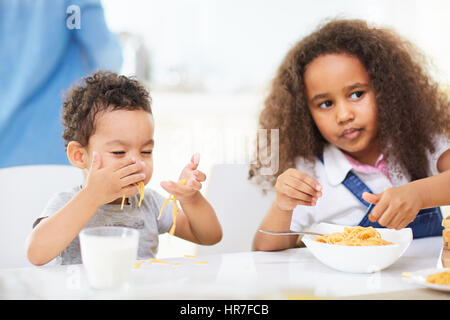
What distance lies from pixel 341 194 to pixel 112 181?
55 cm

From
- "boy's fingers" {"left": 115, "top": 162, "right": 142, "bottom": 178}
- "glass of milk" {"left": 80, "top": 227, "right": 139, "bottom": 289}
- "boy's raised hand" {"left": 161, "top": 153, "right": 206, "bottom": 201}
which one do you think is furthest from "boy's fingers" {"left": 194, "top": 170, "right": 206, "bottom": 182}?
"glass of milk" {"left": 80, "top": 227, "right": 139, "bottom": 289}

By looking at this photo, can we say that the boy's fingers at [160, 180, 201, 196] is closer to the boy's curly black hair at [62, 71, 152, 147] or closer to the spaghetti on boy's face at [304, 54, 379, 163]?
the boy's curly black hair at [62, 71, 152, 147]

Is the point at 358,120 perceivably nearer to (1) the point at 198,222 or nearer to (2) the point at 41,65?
(1) the point at 198,222

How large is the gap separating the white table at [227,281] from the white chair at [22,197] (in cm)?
29

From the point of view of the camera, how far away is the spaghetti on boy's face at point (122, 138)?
2.67ft

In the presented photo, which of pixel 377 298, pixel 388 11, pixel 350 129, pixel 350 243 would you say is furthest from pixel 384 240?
pixel 388 11

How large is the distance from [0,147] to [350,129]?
765mm

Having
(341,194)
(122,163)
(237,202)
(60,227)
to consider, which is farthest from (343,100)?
(60,227)

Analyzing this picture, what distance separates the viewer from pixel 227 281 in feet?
2.10

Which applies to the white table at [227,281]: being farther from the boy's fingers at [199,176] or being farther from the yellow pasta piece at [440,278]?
the boy's fingers at [199,176]

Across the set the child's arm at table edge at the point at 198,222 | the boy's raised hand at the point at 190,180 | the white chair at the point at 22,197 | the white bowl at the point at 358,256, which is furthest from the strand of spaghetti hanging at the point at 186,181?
the white chair at the point at 22,197

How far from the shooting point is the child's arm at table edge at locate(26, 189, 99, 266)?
2.40 ft

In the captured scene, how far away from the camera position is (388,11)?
2873 millimetres
